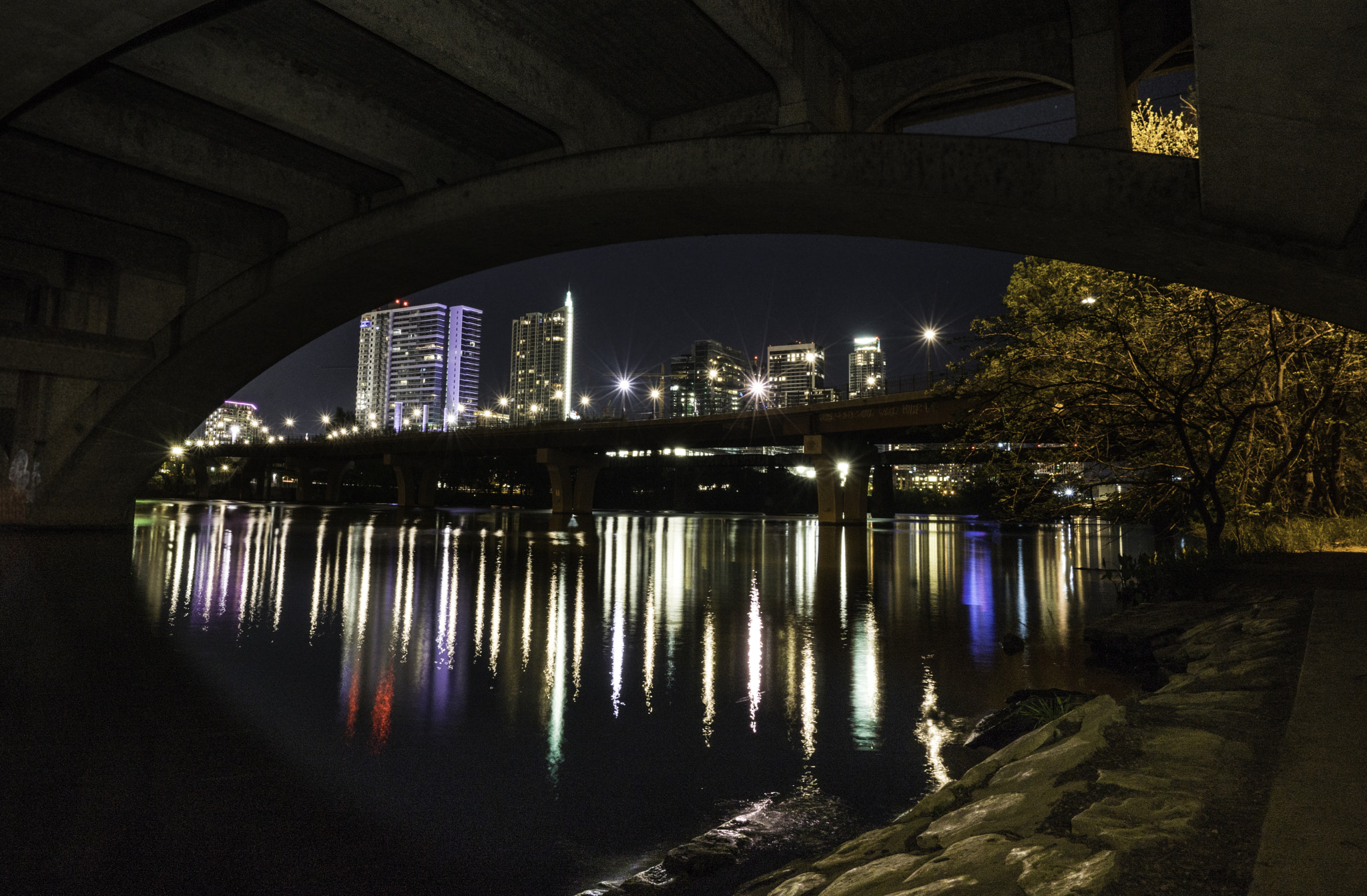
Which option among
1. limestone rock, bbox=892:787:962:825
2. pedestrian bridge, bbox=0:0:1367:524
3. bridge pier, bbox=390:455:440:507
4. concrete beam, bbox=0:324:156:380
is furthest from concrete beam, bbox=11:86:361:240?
bridge pier, bbox=390:455:440:507

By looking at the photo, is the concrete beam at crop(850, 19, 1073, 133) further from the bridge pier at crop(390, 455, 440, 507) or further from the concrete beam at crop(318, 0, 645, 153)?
the bridge pier at crop(390, 455, 440, 507)

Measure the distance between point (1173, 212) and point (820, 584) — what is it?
38.2 ft

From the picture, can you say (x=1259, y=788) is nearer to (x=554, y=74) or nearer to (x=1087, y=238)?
(x=1087, y=238)

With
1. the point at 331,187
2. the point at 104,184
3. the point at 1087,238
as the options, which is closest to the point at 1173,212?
the point at 1087,238

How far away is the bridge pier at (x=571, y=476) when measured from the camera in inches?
3113

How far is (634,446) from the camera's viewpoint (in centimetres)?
7112

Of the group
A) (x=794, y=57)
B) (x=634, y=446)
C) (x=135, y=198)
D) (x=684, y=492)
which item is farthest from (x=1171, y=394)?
(x=684, y=492)

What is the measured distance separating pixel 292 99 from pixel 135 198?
9.64 meters

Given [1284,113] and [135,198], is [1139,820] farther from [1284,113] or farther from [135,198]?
[135,198]

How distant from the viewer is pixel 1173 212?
10.7 m

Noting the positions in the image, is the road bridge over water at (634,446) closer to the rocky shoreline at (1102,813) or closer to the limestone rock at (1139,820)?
the rocky shoreline at (1102,813)

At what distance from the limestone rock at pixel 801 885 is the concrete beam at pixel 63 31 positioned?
29.7ft

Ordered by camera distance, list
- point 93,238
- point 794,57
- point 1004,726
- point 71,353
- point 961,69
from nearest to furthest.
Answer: point 1004,726
point 794,57
point 961,69
point 93,238
point 71,353

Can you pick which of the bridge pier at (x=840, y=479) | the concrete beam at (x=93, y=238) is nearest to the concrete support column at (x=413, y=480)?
the bridge pier at (x=840, y=479)
